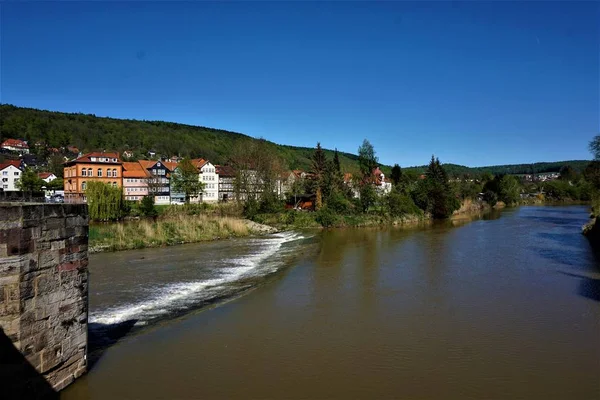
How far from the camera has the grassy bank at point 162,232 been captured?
25656mm

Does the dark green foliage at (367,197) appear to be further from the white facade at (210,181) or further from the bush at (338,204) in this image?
Result: the white facade at (210,181)

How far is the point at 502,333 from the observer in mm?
11242

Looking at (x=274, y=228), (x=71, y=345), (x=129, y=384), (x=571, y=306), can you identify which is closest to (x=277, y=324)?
(x=129, y=384)

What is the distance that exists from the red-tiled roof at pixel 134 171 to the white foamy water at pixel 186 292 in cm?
4450

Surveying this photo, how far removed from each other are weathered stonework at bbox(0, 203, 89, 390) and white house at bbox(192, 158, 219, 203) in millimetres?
60559

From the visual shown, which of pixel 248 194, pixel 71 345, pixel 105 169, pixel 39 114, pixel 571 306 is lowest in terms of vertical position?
pixel 571 306

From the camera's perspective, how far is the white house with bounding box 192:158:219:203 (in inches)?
2712

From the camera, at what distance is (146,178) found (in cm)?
6284

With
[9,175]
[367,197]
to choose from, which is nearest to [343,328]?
[367,197]

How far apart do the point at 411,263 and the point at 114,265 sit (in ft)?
47.6

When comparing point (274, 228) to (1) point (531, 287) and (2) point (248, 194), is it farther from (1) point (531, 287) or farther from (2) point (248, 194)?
(1) point (531, 287)

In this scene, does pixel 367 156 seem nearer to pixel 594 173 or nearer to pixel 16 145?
pixel 594 173

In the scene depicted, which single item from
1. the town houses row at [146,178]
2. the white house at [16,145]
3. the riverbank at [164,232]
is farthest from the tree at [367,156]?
the white house at [16,145]

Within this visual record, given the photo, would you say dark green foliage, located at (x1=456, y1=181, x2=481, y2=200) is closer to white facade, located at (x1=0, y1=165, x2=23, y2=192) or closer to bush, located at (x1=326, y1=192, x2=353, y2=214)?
bush, located at (x1=326, y1=192, x2=353, y2=214)
